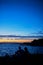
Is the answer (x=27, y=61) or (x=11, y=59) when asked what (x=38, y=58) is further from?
(x=11, y=59)

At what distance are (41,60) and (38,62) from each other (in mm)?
121

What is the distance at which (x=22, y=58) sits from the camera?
3477 millimetres

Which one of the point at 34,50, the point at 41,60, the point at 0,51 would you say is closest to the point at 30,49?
the point at 34,50

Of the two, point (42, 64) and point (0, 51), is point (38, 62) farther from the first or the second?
point (0, 51)

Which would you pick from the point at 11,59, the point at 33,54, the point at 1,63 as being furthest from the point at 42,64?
the point at 1,63

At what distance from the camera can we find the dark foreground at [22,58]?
3390mm

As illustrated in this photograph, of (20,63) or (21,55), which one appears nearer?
(20,63)

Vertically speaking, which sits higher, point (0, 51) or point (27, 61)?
point (0, 51)

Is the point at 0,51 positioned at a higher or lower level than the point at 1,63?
higher

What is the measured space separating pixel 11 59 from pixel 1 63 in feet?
0.82

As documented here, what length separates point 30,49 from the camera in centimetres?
379

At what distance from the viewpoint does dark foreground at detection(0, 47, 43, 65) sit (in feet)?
11.1

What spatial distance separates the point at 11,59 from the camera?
136 inches

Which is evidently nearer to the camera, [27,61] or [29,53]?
[27,61]
